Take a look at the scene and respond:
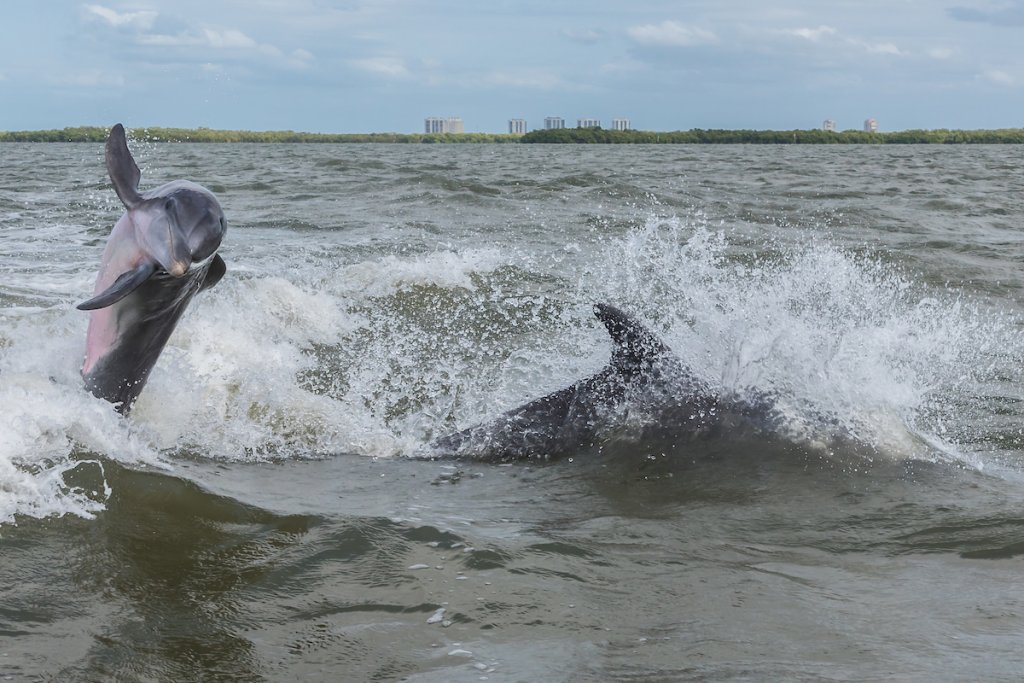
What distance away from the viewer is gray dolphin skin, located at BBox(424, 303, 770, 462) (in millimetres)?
6805

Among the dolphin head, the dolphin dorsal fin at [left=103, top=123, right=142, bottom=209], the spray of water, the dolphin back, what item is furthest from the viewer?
the dolphin back

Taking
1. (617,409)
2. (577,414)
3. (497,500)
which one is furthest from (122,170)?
(617,409)

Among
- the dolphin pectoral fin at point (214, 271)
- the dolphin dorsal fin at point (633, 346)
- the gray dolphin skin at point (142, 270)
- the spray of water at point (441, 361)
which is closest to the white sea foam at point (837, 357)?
the spray of water at point (441, 361)

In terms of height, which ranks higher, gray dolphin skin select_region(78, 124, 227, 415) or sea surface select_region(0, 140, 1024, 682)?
gray dolphin skin select_region(78, 124, 227, 415)

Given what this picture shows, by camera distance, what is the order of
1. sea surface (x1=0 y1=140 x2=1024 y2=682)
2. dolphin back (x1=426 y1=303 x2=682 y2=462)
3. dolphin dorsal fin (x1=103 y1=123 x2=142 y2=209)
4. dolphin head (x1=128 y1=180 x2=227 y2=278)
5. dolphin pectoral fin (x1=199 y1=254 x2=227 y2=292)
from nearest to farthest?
sea surface (x1=0 y1=140 x2=1024 y2=682) < dolphin head (x1=128 y1=180 x2=227 y2=278) < dolphin dorsal fin (x1=103 y1=123 x2=142 y2=209) < dolphin pectoral fin (x1=199 y1=254 x2=227 y2=292) < dolphin back (x1=426 y1=303 x2=682 y2=462)

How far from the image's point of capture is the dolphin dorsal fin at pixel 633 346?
22.2 ft

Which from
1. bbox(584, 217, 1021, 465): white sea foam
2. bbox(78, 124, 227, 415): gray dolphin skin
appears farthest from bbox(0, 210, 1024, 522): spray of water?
bbox(78, 124, 227, 415): gray dolphin skin

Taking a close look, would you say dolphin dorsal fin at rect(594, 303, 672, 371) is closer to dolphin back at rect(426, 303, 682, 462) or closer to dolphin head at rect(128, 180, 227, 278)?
dolphin back at rect(426, 303, 682, 462)

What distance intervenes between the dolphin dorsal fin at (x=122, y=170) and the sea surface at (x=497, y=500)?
1.37 metres

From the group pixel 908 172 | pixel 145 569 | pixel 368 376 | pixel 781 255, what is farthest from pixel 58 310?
pixel 908 172

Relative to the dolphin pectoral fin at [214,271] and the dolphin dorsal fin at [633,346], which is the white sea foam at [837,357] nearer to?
the dolphin dorsal fin at [633,346]

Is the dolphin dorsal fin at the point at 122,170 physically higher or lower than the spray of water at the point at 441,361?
higher

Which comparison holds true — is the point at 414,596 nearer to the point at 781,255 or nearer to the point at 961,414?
the point at 961,414

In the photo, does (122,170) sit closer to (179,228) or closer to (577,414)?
(179,228)
